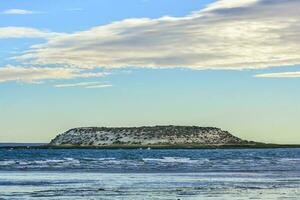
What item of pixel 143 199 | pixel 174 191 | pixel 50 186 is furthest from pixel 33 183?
pixel 143 199


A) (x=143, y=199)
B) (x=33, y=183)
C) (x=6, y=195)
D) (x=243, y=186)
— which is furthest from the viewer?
(x=33, y=183)

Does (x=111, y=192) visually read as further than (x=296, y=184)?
No

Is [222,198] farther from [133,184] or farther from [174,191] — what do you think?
[133,184]

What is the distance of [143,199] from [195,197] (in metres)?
2.68

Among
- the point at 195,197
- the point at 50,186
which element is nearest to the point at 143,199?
the point at 195,197

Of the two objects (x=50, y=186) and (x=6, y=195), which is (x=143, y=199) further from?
(x=50, y=186)

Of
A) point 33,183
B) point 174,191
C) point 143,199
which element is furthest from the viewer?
point 33,183

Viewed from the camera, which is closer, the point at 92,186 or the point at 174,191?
the point at 174,191

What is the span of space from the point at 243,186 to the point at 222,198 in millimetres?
8655

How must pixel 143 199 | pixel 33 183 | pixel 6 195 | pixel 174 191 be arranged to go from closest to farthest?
pixel 143 199
pixel 6 195
pixel 174 191
pixel 33 183

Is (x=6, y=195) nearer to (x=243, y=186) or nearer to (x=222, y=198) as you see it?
(x=222, y=198)

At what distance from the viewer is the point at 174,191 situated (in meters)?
40.8

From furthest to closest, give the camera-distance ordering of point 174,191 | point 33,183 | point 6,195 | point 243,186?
point 33,183 → point 243,186 → point 174,191 → point 6,195

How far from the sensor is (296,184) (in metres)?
46.1
